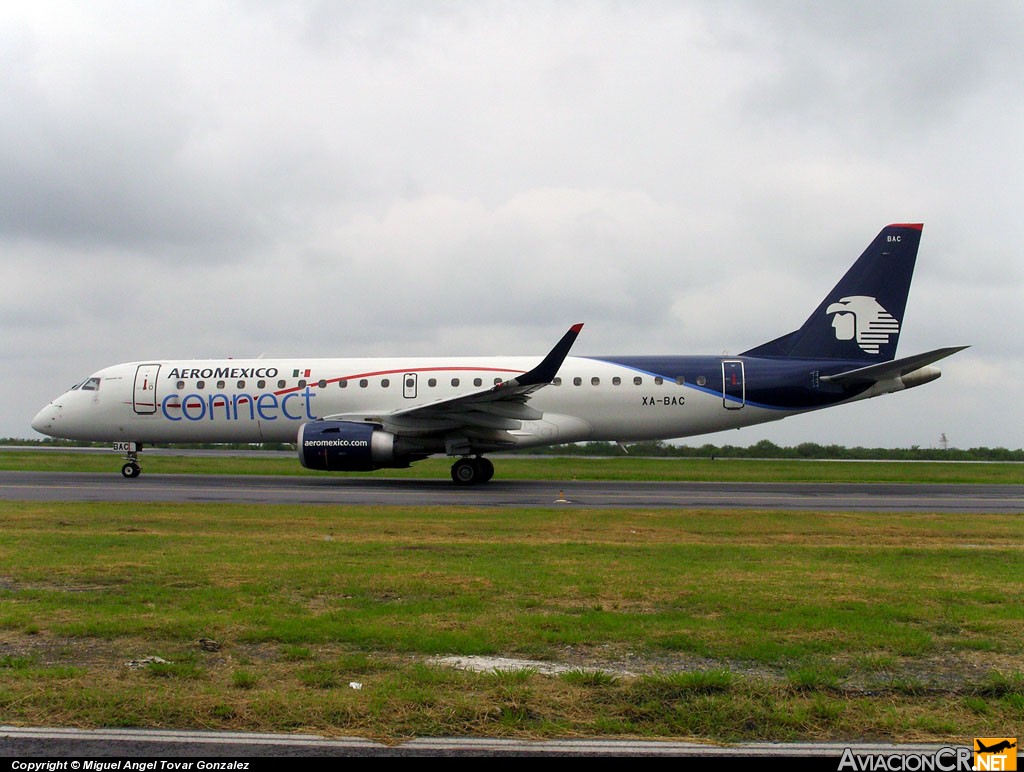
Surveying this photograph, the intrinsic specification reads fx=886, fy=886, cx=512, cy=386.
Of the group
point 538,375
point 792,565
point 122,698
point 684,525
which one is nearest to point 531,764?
point 122,698

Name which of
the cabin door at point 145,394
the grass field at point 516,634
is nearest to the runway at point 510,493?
the cabin door at point 145,394

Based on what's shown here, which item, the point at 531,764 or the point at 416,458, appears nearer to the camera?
the point at 531,764

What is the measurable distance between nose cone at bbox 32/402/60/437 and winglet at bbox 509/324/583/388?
14429mm

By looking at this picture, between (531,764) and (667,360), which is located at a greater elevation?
(667,360)

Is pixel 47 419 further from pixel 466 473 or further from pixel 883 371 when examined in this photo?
pixel 883 371

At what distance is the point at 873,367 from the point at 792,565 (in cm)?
1484

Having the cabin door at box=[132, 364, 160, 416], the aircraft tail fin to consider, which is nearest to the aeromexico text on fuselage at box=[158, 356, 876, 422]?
the cabin door at box=[132, 364, 160, 416]

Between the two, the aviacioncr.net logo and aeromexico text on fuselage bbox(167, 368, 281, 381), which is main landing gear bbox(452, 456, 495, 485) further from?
the aviacioncr.net logo

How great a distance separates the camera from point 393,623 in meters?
6.70

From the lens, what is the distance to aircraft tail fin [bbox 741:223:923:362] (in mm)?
24969

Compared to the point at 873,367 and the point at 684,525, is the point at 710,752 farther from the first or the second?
the point at 873,367

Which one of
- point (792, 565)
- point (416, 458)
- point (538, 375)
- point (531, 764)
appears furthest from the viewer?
point (416, 458)

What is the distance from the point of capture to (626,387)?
24.0 m

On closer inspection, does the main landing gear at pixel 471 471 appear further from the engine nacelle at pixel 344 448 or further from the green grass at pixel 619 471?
the green grass at pixel 619 471
